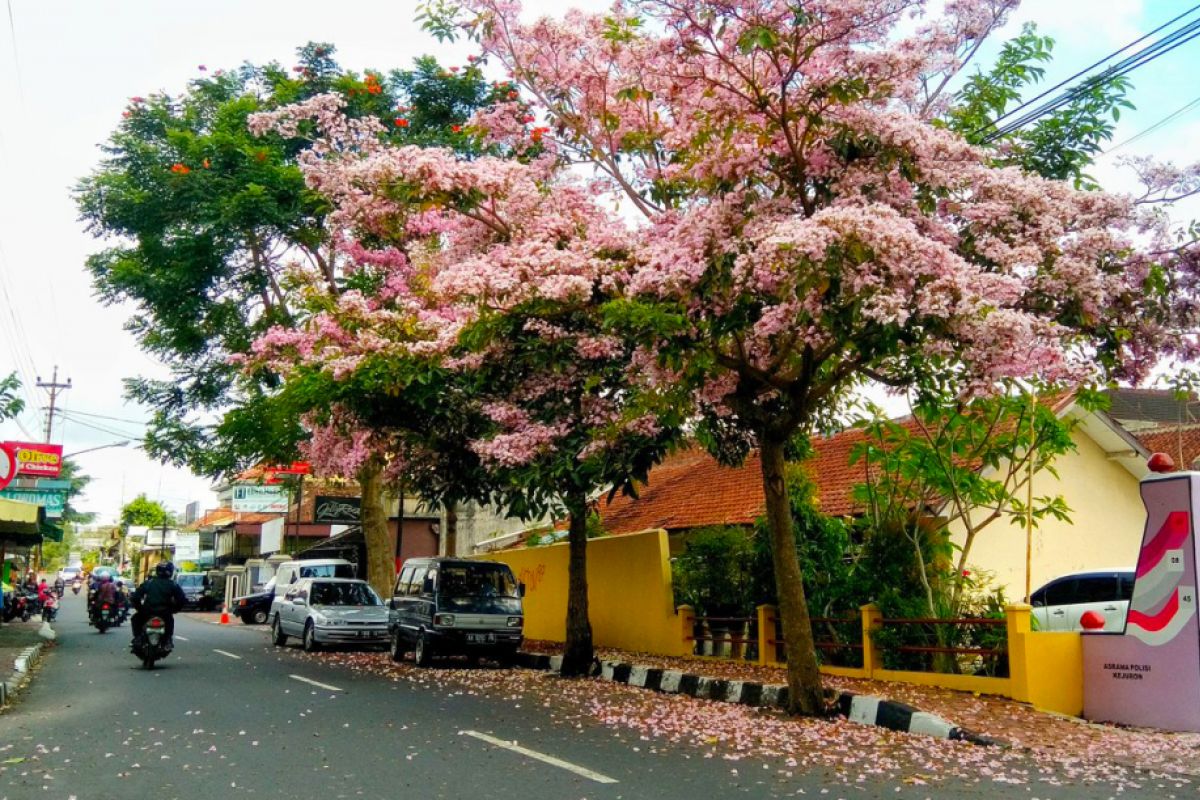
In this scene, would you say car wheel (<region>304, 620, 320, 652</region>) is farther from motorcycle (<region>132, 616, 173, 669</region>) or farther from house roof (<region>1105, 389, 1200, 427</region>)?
house roof (<region>1105, 389, 1200, 427</region>)

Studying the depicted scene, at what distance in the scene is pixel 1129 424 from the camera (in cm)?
3114

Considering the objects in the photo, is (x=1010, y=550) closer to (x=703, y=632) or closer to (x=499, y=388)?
(x=703, y=632)

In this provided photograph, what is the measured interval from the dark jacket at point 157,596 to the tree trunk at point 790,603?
985 cm

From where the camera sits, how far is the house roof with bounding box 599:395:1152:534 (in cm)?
1809

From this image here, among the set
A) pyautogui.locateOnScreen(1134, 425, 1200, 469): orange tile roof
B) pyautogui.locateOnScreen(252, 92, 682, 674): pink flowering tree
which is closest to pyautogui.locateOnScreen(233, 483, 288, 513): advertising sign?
pyautogui.locateOnScreen(252, 92, 682, 674): pink flowering tree

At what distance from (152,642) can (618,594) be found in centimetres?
807

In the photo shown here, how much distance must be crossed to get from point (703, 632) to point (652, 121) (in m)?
8.58

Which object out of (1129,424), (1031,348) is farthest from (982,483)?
(1129,424)

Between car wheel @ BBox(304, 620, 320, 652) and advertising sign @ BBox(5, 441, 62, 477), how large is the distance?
19090mm

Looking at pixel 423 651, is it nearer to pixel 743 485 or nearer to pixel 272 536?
pixel 743 485

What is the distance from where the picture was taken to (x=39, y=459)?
35250 mm

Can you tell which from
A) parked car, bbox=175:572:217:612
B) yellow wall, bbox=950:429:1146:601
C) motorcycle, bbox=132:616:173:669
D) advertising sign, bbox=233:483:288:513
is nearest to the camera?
motorcycle, bbox=132:616:173:669

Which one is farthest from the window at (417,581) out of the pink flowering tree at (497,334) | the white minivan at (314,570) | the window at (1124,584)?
the window at (1124,584)

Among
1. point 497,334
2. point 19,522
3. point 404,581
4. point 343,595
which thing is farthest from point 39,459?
point 497,334
